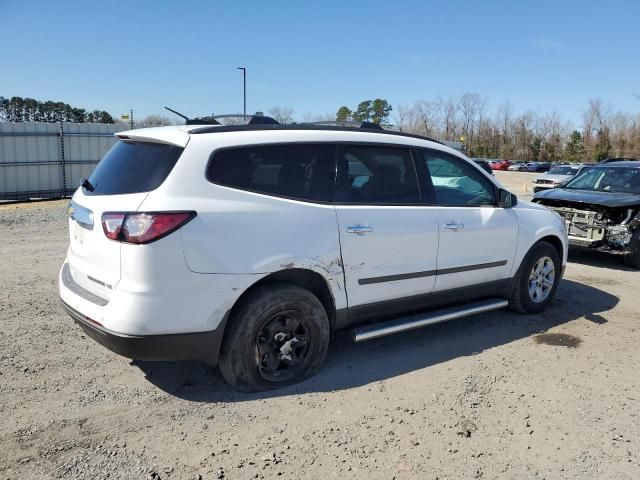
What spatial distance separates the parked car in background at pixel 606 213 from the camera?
7949 mm

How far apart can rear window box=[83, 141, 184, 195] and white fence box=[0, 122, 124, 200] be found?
13997 millimetres

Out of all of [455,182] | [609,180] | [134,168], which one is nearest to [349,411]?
[134,168]

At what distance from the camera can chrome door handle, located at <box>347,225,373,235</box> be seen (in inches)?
152

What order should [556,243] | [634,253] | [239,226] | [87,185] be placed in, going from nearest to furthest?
[239,226] < [87,185] < [556,243] < [634,253]

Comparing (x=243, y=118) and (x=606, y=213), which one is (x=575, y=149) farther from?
(x=243, y=118)

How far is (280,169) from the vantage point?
3.72 m

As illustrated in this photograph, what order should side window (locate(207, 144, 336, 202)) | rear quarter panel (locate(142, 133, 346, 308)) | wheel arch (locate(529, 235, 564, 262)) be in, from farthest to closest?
wheel arch (locate(529, 235, 564, 262)), side window (locate(207, 144, 336, 202)), rear quarter panel (locate(142, 133, 346, 308))

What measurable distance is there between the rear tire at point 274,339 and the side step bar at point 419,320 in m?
0.36

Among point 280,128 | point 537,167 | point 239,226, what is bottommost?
point 239,226

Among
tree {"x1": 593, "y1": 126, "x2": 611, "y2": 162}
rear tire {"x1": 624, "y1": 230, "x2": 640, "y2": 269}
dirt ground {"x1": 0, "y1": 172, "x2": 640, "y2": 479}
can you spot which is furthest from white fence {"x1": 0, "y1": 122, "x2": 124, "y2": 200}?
tree {"x1": 593, "y1": 126, "x2": 611, "y2": 162}

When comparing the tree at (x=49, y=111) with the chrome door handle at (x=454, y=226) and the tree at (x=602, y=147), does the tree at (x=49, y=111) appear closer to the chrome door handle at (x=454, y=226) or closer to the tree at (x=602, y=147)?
the chrome door handle at (x=454, y=226)

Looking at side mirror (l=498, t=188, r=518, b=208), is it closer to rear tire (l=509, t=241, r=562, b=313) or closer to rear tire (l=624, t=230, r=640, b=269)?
rear tire (l=509, t=241, r=562, b=313)

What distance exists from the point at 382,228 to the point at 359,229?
23 centimetres

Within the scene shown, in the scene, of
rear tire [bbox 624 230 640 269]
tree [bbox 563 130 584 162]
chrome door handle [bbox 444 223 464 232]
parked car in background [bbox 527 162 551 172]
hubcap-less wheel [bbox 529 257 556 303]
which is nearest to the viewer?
chrome door handle [bbox 444 223 464 232]
